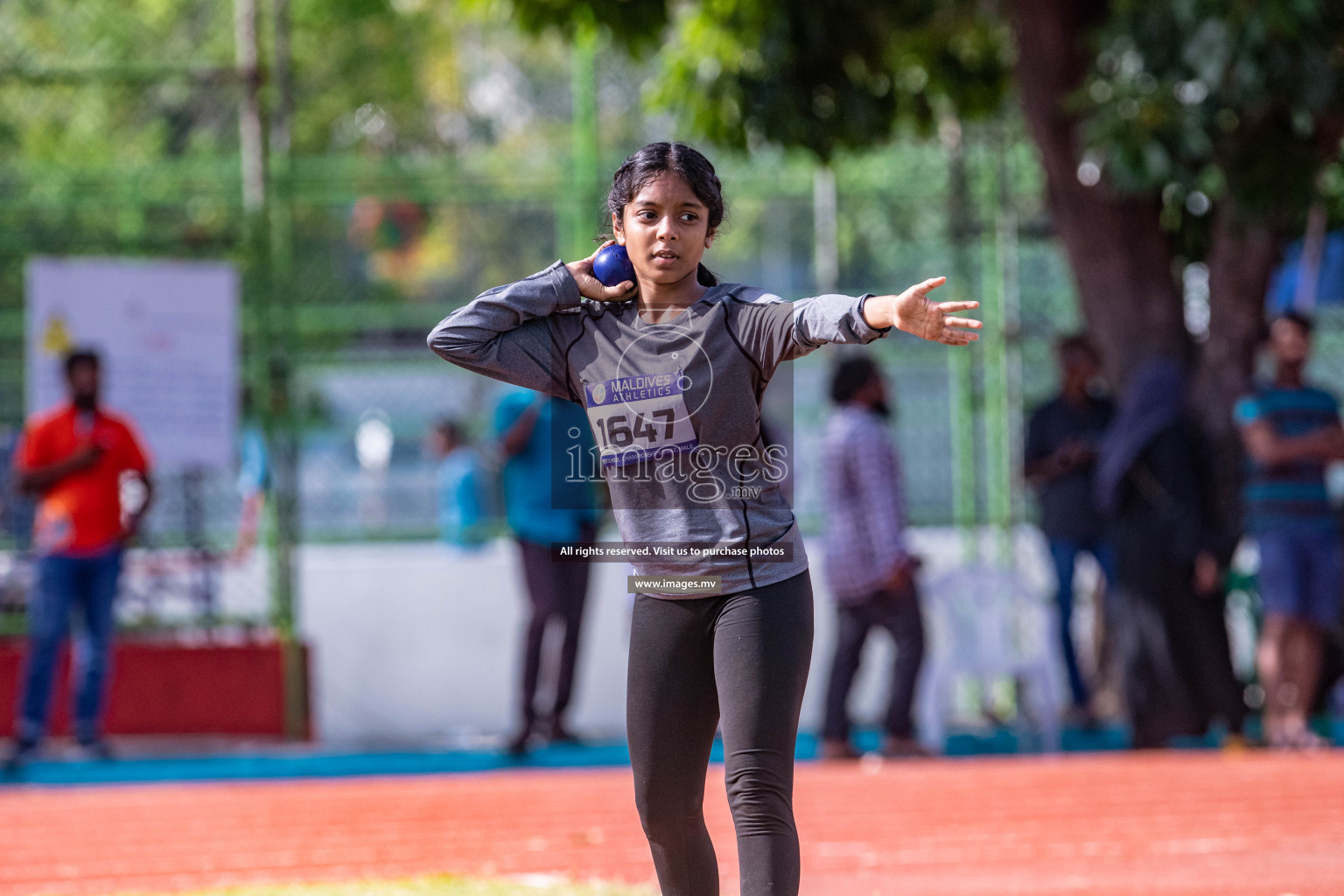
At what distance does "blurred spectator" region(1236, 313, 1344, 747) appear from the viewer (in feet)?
27.3

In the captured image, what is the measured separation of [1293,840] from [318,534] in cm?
612

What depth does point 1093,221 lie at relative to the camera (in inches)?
360

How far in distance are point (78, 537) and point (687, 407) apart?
6182mm

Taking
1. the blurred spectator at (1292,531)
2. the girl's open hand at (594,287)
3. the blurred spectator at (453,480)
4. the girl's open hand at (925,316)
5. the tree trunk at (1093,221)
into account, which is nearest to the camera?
the girl's open hand at (925,316)

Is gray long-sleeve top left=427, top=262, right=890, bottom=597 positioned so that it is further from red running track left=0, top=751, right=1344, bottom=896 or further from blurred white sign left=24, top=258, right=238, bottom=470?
blurred white sign left=24, top=258, right=238, bottom=470

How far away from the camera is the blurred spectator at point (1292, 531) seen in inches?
328

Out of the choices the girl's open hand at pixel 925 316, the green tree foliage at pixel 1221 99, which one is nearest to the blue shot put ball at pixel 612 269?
the girl's open hand at pixel 925 316

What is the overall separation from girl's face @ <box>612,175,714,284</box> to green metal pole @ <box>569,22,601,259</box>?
635cm

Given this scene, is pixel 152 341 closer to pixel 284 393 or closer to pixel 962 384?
pixel 284 393

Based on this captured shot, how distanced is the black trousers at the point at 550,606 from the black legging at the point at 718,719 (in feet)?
17.1

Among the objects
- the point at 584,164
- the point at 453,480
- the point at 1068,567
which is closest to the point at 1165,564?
the point at 1068,567

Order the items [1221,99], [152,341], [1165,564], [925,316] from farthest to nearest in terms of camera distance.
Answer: [152,341] < [1165,564] < [1221,99] < [925,316]

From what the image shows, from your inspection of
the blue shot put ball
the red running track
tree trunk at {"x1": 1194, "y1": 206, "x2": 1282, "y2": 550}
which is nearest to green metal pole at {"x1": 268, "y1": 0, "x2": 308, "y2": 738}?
the red running track

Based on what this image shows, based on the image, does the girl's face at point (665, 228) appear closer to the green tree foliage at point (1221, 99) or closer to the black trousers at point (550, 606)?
the green tree foliage at point (1221, 99)
